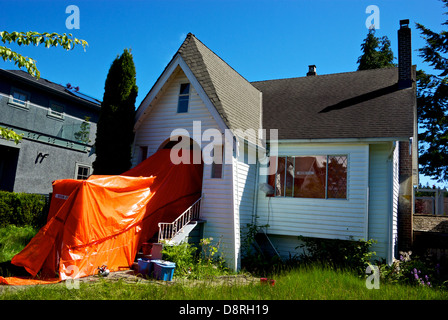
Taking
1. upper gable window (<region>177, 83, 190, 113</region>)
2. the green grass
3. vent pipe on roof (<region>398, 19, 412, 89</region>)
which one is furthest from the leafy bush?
upper gable window (<region>177, 83, 190, 113</region>)

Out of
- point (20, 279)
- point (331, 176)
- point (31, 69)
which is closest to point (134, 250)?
point (20, 279)

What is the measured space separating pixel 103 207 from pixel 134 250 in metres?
1.71

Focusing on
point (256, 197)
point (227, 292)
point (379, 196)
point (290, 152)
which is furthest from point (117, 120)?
point (379, 196)

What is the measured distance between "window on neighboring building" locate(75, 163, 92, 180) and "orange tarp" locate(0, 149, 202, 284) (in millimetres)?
10919

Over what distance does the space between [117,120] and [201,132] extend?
3.04 m

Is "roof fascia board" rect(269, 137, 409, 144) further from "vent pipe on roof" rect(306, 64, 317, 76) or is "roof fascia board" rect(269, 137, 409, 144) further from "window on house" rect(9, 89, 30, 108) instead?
"window on house" rect(9, 89, 30, 108)

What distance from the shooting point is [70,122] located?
20.6 metres

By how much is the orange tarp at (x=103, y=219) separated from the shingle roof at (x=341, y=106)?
178 inches

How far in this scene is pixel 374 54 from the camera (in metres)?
30.8

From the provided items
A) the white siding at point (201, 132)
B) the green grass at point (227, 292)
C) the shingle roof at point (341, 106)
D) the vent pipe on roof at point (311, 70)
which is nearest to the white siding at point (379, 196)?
the shingle roof at point (341, 106)

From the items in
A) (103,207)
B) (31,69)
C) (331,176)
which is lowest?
(103,207)

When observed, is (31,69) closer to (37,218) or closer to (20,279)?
(20,279)

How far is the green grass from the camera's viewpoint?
244 inches

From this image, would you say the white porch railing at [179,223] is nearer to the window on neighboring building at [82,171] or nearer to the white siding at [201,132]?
the white siding at [201,132]
